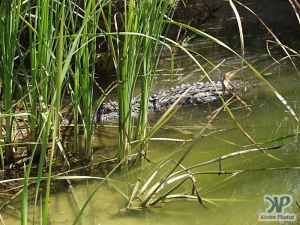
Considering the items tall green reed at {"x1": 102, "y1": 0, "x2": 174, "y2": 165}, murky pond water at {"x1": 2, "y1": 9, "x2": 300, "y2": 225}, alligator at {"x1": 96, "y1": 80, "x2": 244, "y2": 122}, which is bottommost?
murky pond water at {"x1": 2, "y1": 9, "x2": 300, "y2": 225}

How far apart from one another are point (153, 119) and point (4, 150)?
3.08 ft

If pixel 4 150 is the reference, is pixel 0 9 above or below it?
above

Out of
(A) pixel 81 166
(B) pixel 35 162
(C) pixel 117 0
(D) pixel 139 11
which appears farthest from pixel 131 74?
(C) pixel 117 0

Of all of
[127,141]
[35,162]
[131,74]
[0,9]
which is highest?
[0,9]

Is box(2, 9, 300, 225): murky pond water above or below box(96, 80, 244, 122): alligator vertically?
below

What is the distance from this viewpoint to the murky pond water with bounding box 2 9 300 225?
164 centimetres

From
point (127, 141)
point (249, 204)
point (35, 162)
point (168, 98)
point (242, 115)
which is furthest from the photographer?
point (168, 98)

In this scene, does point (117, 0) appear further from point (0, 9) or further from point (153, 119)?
point (0, 9)

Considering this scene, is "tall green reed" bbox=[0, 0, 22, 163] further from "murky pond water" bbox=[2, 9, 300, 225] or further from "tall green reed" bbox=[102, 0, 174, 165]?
"murky pond water" bbox=[2, 9, 300, 225]

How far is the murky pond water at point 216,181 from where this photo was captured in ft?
5.37

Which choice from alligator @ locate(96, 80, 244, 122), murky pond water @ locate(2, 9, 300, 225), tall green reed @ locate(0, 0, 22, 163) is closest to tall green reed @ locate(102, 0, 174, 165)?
murky pond water @ locate(2, 9, 300, 225)

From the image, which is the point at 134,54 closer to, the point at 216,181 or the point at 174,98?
the point at 216,181

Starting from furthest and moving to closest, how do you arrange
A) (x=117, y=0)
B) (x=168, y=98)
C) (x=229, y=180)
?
(x=117, y=0)
(x=168, y=98)
(x=229, y=180)

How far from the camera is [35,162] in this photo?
82.8 inches
